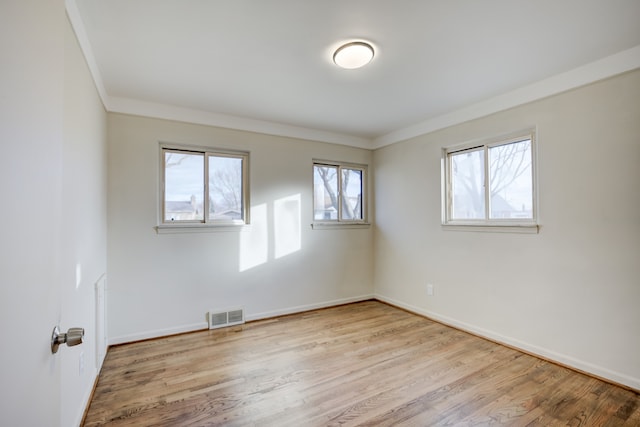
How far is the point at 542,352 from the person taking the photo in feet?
9.18

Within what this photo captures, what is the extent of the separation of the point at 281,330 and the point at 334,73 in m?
2.75

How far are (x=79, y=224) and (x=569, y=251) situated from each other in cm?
378

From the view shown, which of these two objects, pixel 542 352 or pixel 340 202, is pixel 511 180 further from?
pixel 340 202

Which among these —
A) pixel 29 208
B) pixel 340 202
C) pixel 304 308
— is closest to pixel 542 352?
pixel 304 308

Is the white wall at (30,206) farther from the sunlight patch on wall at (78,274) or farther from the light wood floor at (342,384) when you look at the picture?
the light wood floor at (342,384)

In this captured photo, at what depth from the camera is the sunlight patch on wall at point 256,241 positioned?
149 inches

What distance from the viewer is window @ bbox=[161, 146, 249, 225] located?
137 inches

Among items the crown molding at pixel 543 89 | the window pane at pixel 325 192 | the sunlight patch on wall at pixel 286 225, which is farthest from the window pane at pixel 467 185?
the sunlight patch on wall at pixel 286 225

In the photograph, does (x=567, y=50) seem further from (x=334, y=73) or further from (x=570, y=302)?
(x=570, y=302)

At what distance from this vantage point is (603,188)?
244cm

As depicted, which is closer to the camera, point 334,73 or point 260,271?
point 334,73

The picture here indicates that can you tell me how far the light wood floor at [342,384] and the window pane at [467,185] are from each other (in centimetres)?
138

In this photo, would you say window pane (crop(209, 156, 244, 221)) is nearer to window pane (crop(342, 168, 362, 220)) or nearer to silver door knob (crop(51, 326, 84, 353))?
window pane (crop(342, 168, 362, 220))

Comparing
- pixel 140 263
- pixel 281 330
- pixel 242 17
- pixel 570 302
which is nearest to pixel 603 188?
pixel 570 302
